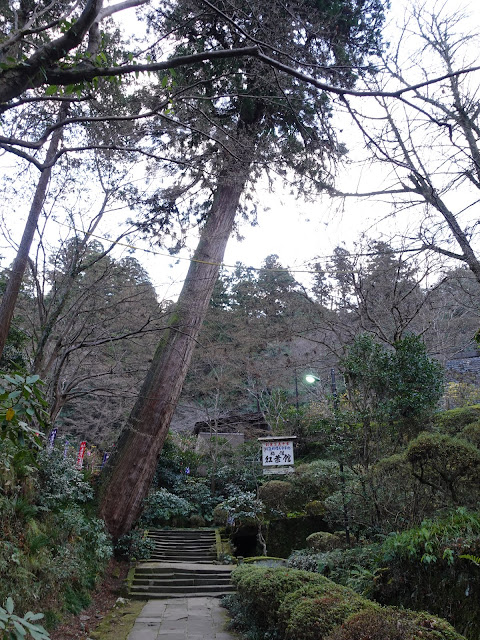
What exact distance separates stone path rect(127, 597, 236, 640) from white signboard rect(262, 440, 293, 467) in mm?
3212

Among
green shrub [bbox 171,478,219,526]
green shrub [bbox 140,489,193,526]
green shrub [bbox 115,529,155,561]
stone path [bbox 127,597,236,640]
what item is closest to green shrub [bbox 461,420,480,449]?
stone path [bbox 127,597,236,640]

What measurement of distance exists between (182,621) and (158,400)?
371 cm

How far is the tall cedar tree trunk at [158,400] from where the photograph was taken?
311 inches

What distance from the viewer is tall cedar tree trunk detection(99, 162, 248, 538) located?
25.9 ft

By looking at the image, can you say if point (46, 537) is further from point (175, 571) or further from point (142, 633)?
point (175, 571)

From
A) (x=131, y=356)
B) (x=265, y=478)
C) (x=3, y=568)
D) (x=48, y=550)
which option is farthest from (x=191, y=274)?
(x=265, y=478)

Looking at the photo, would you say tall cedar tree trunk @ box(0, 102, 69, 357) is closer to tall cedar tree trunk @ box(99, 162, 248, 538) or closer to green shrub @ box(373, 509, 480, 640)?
tall cedar tree trunk @ box(99, 162, 248, 538)

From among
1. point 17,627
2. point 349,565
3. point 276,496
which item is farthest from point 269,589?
point 276,496

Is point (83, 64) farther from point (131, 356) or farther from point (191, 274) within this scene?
point (131, 356)

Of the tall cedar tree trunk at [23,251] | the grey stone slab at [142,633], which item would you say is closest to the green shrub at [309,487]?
the grey stone slab at [142,633]

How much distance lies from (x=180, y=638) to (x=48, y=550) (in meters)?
1.89

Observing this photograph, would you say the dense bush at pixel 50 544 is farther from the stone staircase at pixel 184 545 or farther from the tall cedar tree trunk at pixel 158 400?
the stone staircase at pixel 184 545

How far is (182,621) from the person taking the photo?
554 cm

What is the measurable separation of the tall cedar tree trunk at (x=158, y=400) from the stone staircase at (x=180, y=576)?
93 cm
